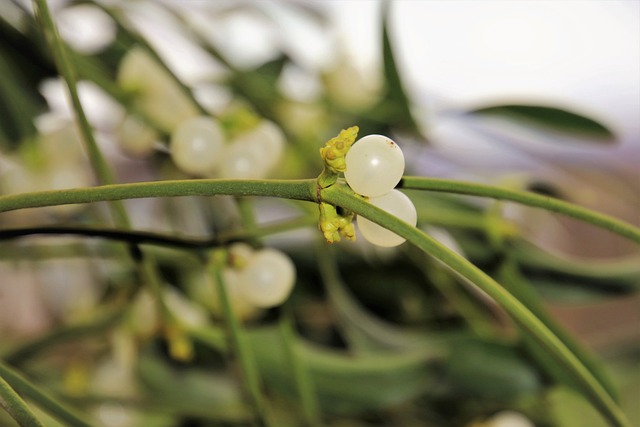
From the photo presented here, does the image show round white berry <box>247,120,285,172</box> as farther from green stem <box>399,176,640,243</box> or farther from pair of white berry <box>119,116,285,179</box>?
green stem <box>399,176,640,243</box>

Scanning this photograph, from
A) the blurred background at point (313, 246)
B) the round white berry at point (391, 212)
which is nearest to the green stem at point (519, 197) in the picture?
the round white berry at point (391, 212)

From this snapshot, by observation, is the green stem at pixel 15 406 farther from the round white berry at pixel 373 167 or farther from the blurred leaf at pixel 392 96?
the blurred leaf at pixel 392 96

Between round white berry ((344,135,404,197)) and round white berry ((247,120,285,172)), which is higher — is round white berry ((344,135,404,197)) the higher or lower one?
the lower one

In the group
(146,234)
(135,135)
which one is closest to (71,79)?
(146,234)

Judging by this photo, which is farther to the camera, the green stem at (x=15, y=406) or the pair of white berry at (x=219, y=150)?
the pair of white berry at (x=219, y=150)

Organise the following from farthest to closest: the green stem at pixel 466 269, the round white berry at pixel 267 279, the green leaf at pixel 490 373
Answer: the green leaf at pixel 490 373 < the round white berry at pixel 267 279 < the green stem at pixel 466 269

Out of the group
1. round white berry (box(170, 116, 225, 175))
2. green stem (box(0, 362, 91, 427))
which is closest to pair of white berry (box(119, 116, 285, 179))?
round white berry (box(170, 116, 225, 175))
